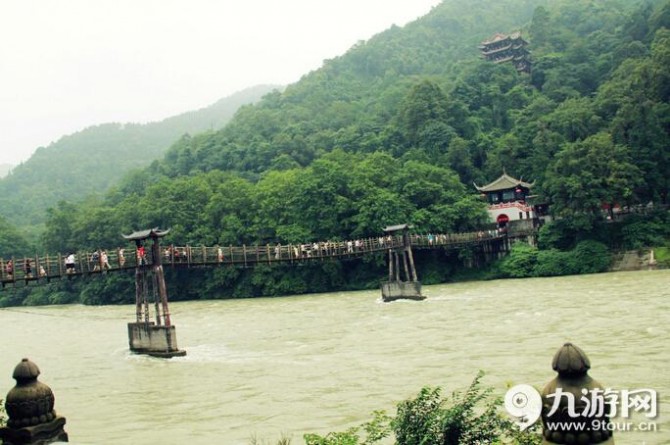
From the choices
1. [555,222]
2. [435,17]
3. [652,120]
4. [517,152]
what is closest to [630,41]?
[517,152]

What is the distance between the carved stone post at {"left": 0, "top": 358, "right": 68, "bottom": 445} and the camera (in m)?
7.15

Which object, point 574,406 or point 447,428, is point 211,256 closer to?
point 447,428

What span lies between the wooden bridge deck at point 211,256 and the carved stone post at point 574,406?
2542 cm

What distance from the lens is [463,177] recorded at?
72.1 metres

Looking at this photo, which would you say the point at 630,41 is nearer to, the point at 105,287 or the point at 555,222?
the point at 555,222

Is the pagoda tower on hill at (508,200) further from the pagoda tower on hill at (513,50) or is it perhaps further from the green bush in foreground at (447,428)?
the green bush in foreground at (447,428)

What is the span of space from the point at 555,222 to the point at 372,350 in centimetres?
3684

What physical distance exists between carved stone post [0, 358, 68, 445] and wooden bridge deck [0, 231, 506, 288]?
68.9 ft

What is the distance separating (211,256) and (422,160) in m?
38.6

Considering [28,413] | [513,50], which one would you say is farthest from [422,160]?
[28,413]

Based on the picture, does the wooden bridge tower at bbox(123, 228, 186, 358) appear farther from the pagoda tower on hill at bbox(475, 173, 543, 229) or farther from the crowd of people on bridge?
the pagoda tower on hill at bbox(475, 173, 543, 229)

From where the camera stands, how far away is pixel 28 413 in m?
7.18

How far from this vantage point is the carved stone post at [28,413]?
23.5 feet

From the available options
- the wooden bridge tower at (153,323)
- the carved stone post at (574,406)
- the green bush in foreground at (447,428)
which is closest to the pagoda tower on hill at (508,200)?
the wooden bridge tower at (153,323)
